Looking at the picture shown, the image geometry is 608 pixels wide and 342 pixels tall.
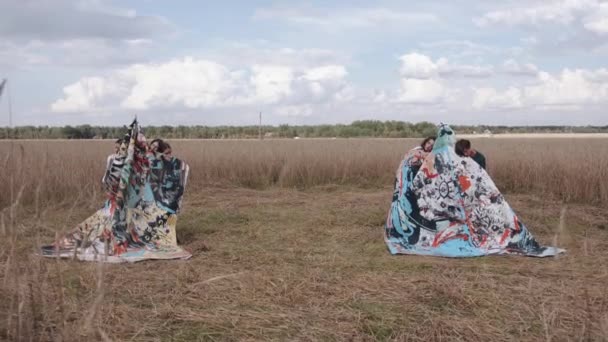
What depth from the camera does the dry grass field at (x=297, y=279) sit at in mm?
2123

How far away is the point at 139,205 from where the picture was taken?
5.06 meters

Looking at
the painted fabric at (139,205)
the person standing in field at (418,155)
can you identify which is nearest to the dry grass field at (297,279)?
the painted fabric at (139,205)

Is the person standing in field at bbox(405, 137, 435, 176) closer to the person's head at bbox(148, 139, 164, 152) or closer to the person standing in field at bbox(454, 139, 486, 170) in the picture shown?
the person standing in field at bbox(454, 139, 486, 170)

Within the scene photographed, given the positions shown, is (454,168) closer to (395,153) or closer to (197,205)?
(197,205)

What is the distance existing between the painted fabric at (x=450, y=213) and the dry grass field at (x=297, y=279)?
0.82ft

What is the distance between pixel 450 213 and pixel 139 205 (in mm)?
2713

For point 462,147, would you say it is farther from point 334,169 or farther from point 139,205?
point 334,169

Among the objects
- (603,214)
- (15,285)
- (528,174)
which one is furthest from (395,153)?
(15,285)

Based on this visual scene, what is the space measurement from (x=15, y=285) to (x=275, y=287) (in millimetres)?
1862

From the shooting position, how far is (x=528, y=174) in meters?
8.77

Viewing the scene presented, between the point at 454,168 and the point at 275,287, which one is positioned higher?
the point at 454,168

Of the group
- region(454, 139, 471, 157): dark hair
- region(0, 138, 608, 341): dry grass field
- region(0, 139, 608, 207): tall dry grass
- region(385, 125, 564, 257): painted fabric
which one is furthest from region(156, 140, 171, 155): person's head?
region(454, 139, 471, 157): dark hair

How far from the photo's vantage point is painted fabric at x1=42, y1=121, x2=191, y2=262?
15.4ft

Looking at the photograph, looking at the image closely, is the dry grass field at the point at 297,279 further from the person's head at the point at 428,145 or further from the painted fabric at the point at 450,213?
the person's head at the point at 428,145
